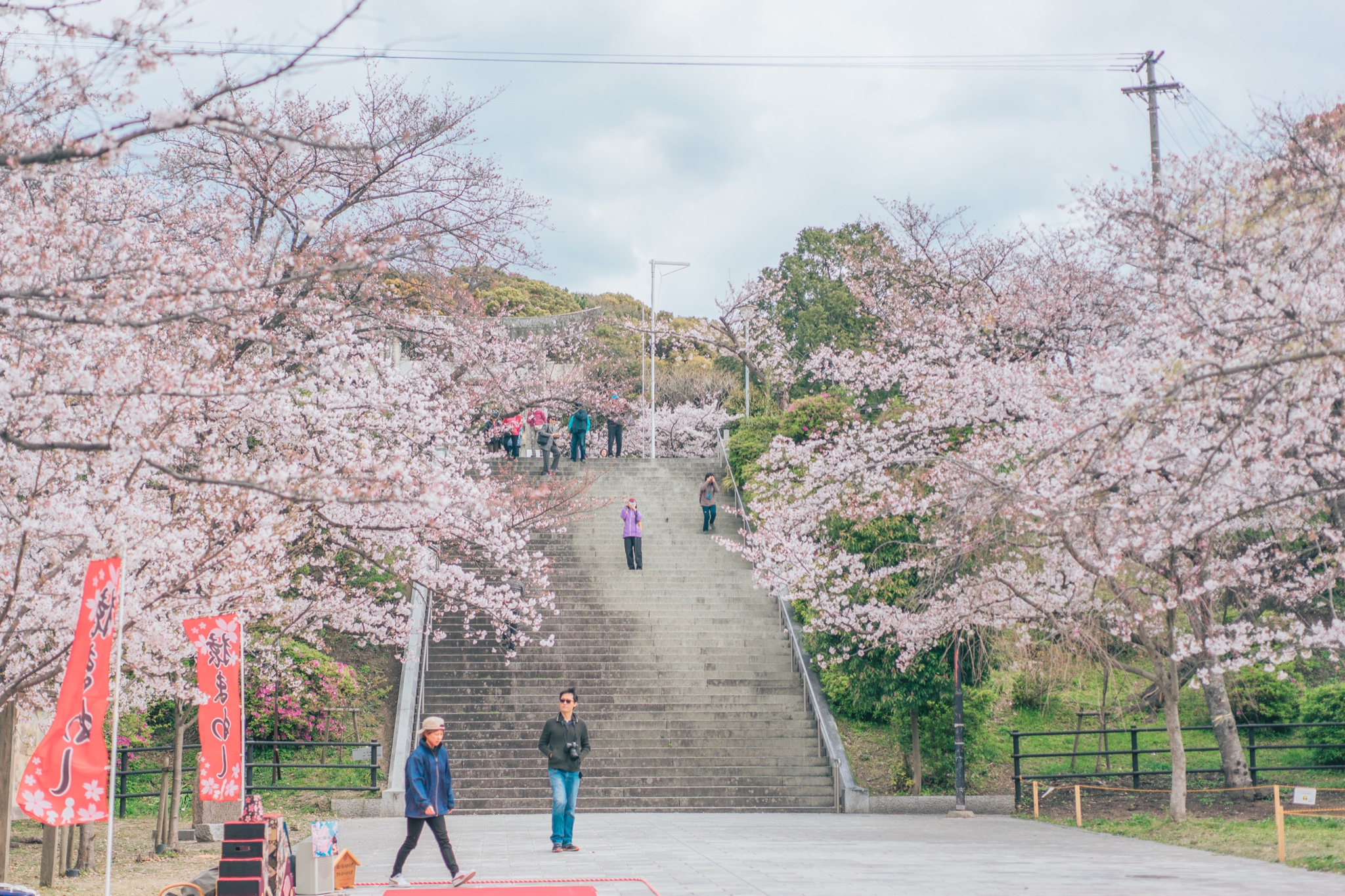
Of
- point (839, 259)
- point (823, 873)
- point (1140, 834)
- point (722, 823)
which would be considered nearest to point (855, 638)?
point (722, 823)

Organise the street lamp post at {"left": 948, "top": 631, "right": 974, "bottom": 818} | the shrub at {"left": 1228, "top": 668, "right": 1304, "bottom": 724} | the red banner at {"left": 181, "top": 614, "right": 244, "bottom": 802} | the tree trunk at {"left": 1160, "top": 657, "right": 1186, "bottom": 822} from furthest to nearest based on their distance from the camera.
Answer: the shrub at {"left": 1228, "top": 668, "right": 1304, "bottom": 724}, the street lamp post at {"left": 948, "top": 631, "right": 974, "bottom": 818}, the tree trunk at {"left": 1160, "top": 657, "right": 1186, "bottom": 822}, the red banner at {"left": 181, "top": 614, "right": 244, "bottom": 802}

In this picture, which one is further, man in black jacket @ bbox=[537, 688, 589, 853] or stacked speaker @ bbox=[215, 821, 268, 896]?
man in black jacket @ bbox=[537, 688, 589, 853]

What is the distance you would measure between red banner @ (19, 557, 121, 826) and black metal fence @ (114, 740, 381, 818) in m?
7.54

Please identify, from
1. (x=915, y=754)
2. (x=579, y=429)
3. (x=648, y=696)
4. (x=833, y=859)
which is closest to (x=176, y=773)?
(x=833, y=859)

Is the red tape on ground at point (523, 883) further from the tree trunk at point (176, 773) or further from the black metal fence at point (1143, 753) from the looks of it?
the black metal fence at point (1143, 753)

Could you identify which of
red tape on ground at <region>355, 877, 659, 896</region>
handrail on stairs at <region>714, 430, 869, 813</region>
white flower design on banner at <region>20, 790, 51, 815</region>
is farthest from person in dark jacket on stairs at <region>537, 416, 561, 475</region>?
white flower design on banner at <region>20, 790, 51, 815</region>

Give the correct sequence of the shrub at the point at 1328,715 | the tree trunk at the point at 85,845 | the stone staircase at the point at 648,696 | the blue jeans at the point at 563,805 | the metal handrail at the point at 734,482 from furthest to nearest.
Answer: the metal handrail at the point at 734,482 < the shrub at the point at 1328,715 < the stone staircase at the point at 648,696 < the blue jeans at the point at 563,805 < the tree trunk at the point at 85,845

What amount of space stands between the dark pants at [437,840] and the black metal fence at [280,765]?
5.90 metres

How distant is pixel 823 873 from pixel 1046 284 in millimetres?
15839

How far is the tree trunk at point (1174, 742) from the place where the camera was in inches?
520

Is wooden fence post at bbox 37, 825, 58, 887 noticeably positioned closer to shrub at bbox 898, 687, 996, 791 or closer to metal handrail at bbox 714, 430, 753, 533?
shrub at bbox 898, 687, 996, 791

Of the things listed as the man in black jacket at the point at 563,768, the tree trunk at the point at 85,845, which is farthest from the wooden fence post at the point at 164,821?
the man in black jacket at the point at 563,768

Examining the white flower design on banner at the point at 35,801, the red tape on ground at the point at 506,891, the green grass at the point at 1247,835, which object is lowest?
the green grass at the point at 1247,835

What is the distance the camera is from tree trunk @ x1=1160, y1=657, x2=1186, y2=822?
13.2 metres
